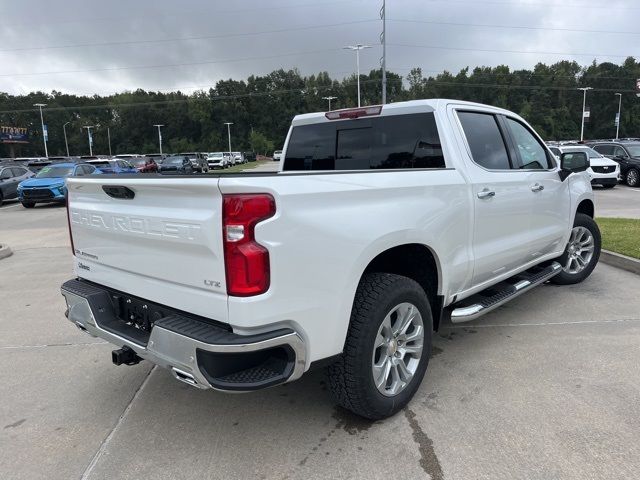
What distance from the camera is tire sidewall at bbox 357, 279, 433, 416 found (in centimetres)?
277

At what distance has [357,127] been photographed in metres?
4.24

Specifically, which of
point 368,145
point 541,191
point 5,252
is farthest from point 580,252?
point 5,252

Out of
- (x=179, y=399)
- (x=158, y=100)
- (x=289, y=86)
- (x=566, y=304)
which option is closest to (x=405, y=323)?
(x=179, y=399)

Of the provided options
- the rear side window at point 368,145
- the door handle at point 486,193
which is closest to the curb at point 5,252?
the rear side window at point 368,145

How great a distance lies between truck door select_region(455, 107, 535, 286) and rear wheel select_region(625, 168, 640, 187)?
19.0 metres

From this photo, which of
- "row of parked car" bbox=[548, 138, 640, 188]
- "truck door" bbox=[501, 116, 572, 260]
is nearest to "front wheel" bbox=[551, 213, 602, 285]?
"truck door" bbox=[501, 116, 572, 260]

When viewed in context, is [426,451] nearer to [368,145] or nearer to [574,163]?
[368,145]

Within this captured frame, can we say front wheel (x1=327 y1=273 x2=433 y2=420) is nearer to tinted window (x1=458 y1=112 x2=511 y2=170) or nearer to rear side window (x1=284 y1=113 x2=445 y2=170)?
rear side window (x1=284 y1=113 x2=445 y2=170)

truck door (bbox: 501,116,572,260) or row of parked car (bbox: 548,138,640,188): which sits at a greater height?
truck door (bbox: 501,116,572,260)

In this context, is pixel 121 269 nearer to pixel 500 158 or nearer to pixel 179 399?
pixel 179 399

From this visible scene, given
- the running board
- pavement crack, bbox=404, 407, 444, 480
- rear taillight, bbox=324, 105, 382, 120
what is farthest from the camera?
rear taillight, bbox=324, 105, 382, 120

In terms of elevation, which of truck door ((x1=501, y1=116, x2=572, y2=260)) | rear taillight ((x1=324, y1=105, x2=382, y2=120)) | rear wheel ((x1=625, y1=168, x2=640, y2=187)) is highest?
rear taillight ((x1=324, y1=105, x2=382, y2=120))

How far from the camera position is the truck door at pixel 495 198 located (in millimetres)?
3734

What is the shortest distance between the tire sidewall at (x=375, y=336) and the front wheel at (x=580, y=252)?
10.5 ft
